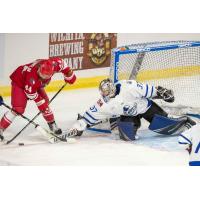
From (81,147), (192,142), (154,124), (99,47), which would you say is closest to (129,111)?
(154,124)

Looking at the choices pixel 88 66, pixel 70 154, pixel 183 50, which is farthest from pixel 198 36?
pixel 70 154

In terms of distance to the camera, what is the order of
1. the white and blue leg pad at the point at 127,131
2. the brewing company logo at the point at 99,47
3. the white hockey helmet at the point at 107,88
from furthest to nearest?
the brewing company logo at the point at 99,47
the white and blue leg pad at the point at 127,131
the white hockey helmet at the point at 107,88

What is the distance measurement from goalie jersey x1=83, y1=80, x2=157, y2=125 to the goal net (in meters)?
0.18

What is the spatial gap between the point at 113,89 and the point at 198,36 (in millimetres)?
666

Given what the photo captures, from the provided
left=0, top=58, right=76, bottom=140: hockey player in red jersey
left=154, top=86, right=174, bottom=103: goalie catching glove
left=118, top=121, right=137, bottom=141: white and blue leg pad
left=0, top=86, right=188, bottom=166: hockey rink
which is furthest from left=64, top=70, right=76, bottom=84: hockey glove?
left=154, top=86, right=174, bottom=103: goalie catching glove

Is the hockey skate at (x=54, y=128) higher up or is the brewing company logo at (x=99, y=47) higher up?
the brewing company logo at (x=99, y=47)

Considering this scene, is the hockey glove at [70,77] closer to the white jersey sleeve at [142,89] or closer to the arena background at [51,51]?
the arena background at [51,51]

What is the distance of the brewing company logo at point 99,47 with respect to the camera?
6582 millimetres

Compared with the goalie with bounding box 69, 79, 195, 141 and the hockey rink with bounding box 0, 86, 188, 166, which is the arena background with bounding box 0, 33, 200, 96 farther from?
the goalie with bounding box 69, 79, 195, 141

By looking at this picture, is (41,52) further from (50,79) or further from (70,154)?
(70,154)

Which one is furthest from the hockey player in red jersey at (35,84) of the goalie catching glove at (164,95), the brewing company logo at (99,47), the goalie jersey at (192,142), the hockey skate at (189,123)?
the goalie jersey at (192,142)

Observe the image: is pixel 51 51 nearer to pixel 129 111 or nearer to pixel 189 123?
pixel 129 111

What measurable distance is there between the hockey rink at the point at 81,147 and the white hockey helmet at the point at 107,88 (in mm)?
265

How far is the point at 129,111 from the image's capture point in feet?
20.9
